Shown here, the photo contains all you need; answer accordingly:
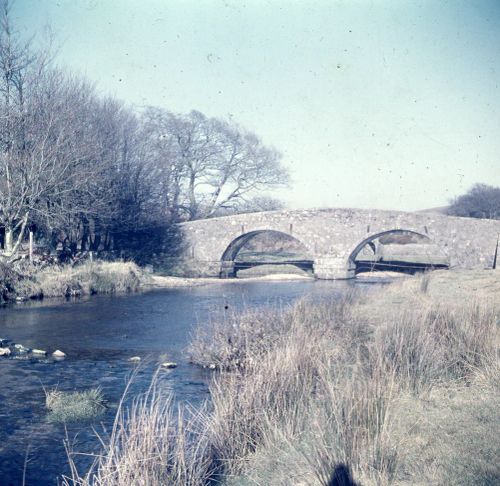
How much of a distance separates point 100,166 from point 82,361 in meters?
13.6

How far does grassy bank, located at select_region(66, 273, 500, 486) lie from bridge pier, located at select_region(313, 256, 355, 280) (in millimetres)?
19409

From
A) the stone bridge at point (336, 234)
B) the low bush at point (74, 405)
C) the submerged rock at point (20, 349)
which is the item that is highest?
the stone bridge at point (336, 234)

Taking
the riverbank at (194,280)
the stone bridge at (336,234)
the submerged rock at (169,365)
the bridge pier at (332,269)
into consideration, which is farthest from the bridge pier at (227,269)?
the submerged rock at (169,365)

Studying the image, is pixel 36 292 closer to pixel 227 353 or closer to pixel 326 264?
pixel 227 353

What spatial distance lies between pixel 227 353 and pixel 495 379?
3.80 meters

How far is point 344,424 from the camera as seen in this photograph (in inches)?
161

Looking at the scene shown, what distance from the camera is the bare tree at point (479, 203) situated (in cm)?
4817

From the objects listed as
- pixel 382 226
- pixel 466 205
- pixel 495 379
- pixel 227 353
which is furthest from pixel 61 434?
pixel 466 205

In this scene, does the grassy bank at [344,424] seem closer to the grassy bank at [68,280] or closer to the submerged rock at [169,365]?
the submerged rock at [169,365]

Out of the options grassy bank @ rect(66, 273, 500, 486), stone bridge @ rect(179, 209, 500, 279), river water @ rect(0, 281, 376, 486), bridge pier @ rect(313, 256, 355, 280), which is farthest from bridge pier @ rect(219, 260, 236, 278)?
grassy bank @ rect(66, 273, 500, 486)

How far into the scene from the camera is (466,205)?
169 ft

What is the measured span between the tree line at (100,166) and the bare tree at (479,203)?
829 inches

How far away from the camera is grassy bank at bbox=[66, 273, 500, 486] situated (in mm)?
3699

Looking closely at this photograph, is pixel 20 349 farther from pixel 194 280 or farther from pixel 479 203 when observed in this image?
pixel 479 203
